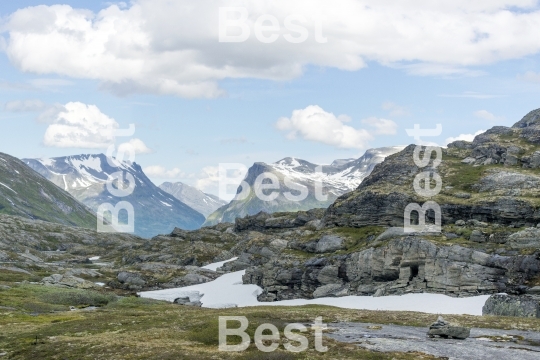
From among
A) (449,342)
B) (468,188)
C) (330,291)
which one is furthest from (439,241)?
(449,342)

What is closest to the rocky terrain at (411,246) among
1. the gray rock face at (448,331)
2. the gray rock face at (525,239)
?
the gray rock face at (525,239)

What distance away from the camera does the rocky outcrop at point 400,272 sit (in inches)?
3100

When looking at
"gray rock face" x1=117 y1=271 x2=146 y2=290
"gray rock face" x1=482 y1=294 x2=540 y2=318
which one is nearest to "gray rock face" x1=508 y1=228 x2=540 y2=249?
"gray rock face" x1=482 y1=294 x2=540 y2=318

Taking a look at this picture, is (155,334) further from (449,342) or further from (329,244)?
(329,244)

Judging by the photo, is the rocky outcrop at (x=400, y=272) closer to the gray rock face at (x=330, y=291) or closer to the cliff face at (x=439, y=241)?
the gray rock face at (x=330, y=291)

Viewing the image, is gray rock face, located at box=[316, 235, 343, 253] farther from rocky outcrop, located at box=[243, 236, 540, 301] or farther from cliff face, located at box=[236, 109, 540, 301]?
rocky outcrop, located at box=[243, 236, 540, 301]

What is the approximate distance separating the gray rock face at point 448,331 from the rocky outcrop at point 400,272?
115ft

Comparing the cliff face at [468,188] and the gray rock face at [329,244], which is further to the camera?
the gray rock face at [329,244]

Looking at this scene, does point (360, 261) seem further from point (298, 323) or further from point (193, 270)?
point (193, 270)

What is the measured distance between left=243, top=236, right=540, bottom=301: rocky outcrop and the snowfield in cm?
249

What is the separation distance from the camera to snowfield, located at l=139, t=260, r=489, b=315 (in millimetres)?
75938

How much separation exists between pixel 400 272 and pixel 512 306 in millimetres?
25663

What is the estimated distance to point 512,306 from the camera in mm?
64750

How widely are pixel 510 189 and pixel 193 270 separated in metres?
86.4
